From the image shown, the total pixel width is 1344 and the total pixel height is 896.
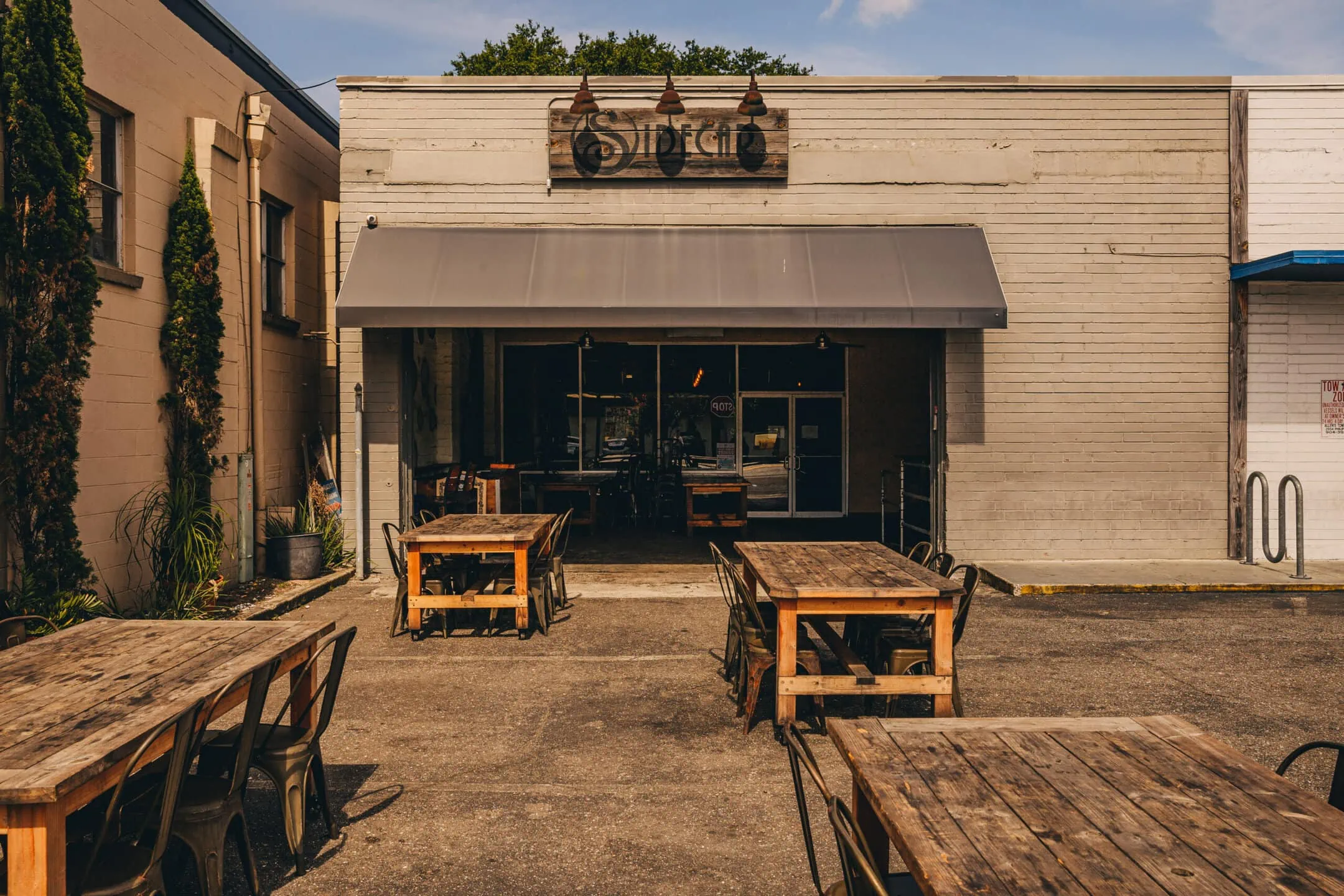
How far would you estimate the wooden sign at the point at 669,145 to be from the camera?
36.2ft

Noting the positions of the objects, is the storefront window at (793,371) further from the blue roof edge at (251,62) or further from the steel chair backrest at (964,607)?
the steel chair backrest at (964,607)

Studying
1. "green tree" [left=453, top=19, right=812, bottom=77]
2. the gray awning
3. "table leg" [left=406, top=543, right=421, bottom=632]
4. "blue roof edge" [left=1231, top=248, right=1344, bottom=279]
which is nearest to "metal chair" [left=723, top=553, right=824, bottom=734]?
"table leg" [left=406, top=543, right=421, bottom=632]

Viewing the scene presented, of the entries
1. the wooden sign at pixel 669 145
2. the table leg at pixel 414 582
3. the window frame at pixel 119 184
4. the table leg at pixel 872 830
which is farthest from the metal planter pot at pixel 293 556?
the table leg at pixel 872 830

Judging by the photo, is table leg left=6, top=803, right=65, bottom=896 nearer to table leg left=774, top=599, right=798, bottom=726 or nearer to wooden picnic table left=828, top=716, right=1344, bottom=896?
wooden picnic table left=828, top=716, right=1344, bottom=896

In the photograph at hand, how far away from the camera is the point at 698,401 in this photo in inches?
687

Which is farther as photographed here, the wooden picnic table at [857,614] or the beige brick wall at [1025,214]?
the beige brick wall at [1025,214]

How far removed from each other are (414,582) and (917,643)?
404cm

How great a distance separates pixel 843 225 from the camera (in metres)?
11.1

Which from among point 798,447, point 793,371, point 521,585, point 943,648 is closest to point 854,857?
point 943,648

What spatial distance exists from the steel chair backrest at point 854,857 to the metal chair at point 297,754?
2180mm

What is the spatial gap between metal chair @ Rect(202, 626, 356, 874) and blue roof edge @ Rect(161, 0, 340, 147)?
7.90 meters

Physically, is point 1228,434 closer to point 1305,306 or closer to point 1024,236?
point 1305,306

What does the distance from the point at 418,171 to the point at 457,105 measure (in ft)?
2.81

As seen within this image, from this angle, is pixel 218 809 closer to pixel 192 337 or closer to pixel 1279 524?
pixel 192 337
